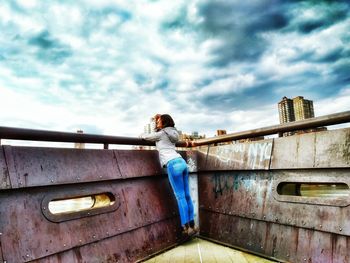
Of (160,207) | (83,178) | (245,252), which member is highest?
(83,178)

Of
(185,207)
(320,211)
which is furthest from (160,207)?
(320,211)

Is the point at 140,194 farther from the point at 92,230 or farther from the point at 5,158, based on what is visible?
the point at 5,158

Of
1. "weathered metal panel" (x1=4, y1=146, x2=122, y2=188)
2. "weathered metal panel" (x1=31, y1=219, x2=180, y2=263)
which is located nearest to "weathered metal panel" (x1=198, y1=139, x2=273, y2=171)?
"weathered metal panel" (x1=31, y1=219, x2=180, y2=263)

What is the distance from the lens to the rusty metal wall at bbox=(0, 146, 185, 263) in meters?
2.39

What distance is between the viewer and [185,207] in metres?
3.65

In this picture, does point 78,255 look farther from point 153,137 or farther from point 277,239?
point 277,239

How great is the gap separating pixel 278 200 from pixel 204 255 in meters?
1.19

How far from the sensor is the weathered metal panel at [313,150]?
8.72 feet

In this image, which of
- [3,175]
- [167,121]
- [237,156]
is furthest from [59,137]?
[237,156]

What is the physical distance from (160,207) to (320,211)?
6.89 ft

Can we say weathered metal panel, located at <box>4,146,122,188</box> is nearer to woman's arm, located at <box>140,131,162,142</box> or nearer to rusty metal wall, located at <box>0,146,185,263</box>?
rusty metal wall, located at <box>0,146,185,263</box>

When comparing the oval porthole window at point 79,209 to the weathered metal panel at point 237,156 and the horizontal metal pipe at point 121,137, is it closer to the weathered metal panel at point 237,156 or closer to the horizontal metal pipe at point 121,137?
the horizontal metal pipe at point 121,137

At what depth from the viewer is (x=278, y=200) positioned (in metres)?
3.19

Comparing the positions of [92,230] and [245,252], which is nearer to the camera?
[92,230]
